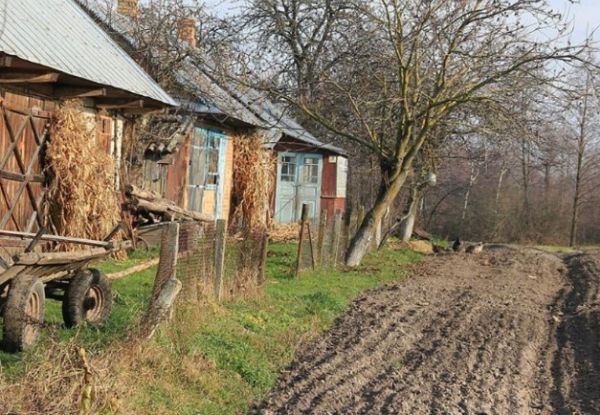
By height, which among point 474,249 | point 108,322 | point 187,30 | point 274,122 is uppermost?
point 187,30

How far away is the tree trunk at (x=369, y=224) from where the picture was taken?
19297mm

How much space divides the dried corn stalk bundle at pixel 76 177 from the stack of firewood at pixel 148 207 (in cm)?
206

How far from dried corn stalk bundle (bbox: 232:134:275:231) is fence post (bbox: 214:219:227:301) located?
1249 cm

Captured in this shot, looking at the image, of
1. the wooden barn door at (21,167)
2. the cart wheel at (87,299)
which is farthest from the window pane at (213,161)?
the cart wheel at (87,299)

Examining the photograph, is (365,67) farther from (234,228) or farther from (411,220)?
(411,220)

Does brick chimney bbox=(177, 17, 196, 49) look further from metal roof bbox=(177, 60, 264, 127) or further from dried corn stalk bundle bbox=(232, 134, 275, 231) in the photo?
dried corn stalk bundle bbox=(232, 134, 275, 231)

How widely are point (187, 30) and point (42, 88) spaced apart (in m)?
8.78

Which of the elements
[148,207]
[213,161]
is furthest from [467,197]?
[148,207]

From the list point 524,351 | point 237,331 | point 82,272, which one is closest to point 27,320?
point 82,272

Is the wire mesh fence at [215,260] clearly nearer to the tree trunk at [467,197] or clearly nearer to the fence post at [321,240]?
the fence post at [321,240]

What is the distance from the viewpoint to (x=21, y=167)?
12445 mm

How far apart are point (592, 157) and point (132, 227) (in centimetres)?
3609

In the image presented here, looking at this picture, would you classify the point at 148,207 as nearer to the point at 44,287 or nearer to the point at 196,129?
the point at 196,129

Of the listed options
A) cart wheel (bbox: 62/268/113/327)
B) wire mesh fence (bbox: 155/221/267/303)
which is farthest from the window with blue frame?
cart wheel (bbox: 62/268/113/327)
